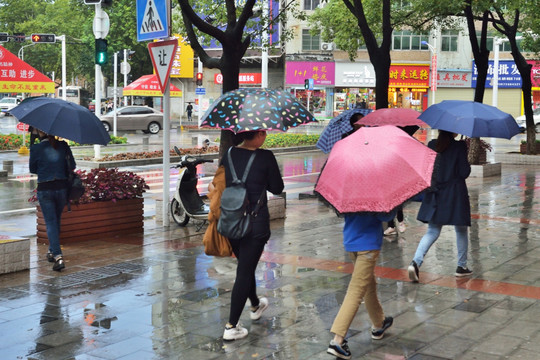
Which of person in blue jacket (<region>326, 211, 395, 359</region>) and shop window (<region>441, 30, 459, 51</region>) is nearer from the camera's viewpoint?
person in blue jacket (<region>326, 211, 395, 359</region>)

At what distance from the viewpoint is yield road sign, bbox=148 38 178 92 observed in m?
11.2

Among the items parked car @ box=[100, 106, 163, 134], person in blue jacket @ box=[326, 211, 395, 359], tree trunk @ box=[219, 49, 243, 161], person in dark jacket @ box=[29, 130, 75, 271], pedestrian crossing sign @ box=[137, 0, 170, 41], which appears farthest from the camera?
parked car @ box=[100, 106, 163, 134]

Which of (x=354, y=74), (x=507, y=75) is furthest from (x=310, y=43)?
(x=507, y=75)

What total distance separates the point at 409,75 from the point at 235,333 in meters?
54.1

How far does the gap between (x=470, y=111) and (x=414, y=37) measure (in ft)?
168

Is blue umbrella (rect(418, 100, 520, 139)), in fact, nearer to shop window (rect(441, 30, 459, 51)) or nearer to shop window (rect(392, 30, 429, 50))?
shop window (rect(441, 30, 459, 51))

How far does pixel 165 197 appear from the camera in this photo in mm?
11727

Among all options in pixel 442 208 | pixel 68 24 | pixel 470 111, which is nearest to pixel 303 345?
pixel 442 208

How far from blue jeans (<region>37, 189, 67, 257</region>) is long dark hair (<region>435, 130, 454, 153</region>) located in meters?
4.35

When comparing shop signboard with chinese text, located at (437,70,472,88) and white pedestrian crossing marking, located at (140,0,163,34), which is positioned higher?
shop signboard with chinese text, located at (437,70,472,88)

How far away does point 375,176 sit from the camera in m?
5.38

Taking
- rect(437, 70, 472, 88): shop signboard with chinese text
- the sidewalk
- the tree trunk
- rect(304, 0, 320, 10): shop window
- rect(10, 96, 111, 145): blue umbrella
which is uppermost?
rect(304, 0, 320, 10): shop window

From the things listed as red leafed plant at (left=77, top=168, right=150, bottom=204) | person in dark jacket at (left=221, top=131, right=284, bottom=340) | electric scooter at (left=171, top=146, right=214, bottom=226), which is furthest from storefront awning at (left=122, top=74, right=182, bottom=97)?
person in dark jacket at (left=221, top=131, right=284, bottom=340)

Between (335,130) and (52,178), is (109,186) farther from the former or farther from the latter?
(335,130)
